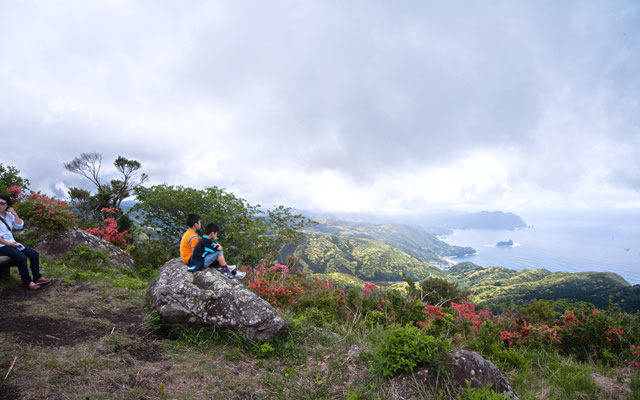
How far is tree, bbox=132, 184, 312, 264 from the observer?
15148 mm

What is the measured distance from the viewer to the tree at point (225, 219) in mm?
15148

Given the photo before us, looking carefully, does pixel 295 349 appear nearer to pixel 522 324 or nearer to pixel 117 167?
pixel 522 324

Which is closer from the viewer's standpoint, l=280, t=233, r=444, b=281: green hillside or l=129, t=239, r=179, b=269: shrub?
l=129, t=239, r=179, b=269: shrub

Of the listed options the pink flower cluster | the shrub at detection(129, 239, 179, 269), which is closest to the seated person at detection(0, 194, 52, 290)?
the shrub at detection(129, 239, 179, 269)

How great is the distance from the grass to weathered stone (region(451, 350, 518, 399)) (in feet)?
0.95

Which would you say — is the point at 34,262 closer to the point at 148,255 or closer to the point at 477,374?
the point at 148,255

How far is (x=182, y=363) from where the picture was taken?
3.69 meters

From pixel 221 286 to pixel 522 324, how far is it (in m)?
8.82

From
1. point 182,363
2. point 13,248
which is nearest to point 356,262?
point 13,248

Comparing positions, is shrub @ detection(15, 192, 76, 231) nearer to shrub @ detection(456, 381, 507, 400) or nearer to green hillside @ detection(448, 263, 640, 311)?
shrub @ detection(456, 381, 507, 400)

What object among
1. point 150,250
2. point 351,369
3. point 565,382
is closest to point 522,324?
point 565,382

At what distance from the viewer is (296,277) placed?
9.10 meters

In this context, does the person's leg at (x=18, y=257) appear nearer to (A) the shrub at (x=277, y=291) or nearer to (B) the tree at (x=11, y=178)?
(A) the shrub at (x=277, y=291)

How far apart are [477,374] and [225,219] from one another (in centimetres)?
1526
